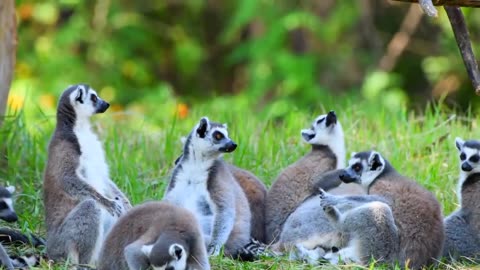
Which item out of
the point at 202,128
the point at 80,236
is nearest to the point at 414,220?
the point at 202,128

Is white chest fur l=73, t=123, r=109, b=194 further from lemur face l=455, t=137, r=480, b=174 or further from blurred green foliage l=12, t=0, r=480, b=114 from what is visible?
blurred green foliage l=12, t=0, r=480, b=114

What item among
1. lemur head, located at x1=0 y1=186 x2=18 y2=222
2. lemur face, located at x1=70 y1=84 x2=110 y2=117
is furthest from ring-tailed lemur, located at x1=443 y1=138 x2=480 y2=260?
lemur head, located at x1=0 y1=186 x2=18 y2=222

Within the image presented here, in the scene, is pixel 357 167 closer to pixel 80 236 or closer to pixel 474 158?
pixel 474 158

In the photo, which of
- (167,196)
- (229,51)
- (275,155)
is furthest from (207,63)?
(167,196)

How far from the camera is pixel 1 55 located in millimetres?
7797

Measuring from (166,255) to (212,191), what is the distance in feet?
4.61

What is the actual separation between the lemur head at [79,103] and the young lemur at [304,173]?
126 centimetres

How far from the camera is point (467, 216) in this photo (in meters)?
6.43

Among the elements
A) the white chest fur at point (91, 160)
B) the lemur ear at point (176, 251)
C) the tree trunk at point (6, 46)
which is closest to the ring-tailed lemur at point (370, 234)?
the lemur ear at point (176, 251)

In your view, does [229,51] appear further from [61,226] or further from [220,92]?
[61,226]

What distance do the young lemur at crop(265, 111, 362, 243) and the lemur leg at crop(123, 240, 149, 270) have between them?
1.67 metres

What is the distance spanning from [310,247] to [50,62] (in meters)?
8.57

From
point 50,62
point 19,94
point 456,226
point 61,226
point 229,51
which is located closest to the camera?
point 61,226

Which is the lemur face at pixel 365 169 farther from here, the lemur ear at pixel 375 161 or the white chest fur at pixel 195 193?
the white chest fur at pixel 195 193
